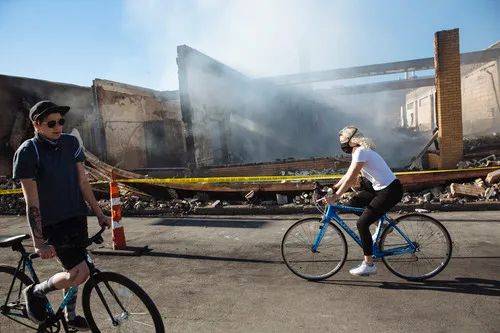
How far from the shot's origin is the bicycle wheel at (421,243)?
438cm

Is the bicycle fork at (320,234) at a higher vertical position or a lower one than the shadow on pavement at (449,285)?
higher

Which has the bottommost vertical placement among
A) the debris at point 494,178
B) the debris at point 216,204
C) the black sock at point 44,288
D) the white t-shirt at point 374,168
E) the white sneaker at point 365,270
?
the white sneaker at point 365,270

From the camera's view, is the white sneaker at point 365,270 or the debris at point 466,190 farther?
the debris at point 466,190

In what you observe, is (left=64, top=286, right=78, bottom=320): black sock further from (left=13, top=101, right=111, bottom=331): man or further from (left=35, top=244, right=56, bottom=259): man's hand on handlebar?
(left=35, top=244, right=56, bottom=259): man's hand on handlebar

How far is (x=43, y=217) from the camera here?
2.85 metres

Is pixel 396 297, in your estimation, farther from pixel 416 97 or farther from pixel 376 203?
pixel 416 97

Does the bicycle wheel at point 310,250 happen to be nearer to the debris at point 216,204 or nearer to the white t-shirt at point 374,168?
the white t-shirt at point 374,168

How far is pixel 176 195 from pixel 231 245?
4.47 m

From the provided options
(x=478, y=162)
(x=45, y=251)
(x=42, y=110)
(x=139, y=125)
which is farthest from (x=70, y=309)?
(x=139, y=125)

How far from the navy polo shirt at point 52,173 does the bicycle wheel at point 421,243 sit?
11.2 feet

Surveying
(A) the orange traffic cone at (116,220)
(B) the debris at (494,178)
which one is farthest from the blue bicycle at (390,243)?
(B) the debris at (494,178)

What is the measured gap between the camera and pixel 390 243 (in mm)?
4410

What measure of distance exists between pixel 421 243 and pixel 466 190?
15.9 ft

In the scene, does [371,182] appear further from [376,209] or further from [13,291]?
[13,291]
